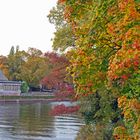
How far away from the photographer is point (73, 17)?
35.5ft

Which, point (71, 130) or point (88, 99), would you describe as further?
point (71, 130)

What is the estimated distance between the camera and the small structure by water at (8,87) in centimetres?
9143

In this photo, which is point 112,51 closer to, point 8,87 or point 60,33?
point 60,33

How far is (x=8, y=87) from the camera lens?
92562mm


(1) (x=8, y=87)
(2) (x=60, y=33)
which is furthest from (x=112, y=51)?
(1) (x=8, y=87)

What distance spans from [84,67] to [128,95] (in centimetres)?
144

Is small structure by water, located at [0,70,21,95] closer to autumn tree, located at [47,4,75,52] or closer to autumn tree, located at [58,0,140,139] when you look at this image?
autumn tree, located at [47,4,75,52]

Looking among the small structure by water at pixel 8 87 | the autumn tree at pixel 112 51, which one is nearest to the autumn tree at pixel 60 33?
the autumn tree at pixel 112 51

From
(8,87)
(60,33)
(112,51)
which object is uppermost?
(60,33)

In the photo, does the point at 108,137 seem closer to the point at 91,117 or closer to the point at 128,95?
the point at 91,117

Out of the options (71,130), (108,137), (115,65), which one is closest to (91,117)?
(108,137)

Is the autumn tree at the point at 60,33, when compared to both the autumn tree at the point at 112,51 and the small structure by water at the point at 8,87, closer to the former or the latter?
the autumn tree at the point at 112,51

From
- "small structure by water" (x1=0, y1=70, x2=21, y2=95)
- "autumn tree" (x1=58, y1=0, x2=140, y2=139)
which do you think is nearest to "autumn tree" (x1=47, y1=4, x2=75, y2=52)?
"autumn tree" (x1=58, y1=0, x2=140, y2=139)

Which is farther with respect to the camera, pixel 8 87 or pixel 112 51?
pixel 8 87
